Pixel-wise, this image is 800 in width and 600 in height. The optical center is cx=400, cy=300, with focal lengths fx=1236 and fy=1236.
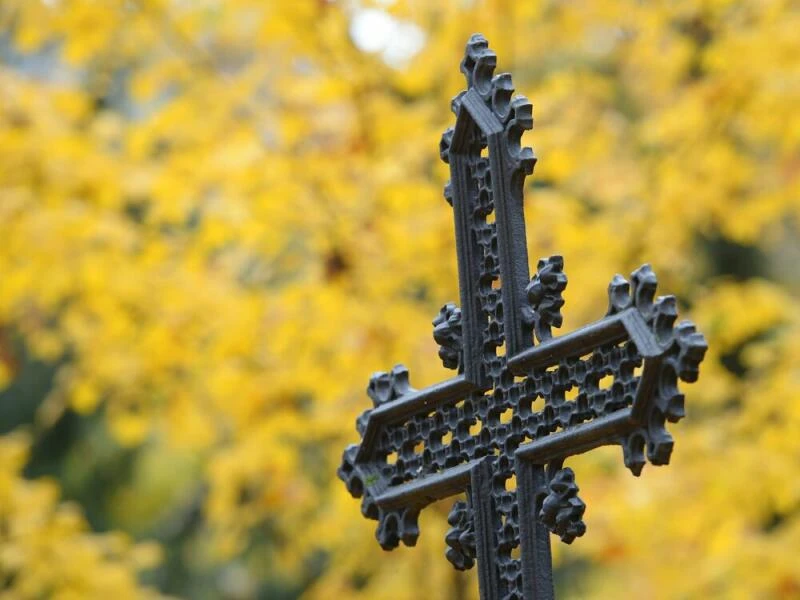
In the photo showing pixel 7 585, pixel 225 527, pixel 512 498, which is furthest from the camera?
pixel 225 527

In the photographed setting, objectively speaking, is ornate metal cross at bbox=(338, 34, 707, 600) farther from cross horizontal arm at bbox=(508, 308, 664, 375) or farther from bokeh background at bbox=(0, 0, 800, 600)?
bokeh background at bbox=(0, 0, 800, 600)

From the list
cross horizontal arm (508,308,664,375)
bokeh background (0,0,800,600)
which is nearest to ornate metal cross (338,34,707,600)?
cross horizontal arm (508,308,664,375)

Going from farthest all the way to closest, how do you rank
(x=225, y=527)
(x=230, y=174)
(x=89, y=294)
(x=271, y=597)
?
(x=271, y=597)
(x=225, y=527)
(x=89, y=294)
(x=230, y=174)

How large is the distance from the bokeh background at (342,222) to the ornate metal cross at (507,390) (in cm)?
271

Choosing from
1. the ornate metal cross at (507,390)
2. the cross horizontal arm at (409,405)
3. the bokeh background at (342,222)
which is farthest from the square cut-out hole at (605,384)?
the bokeh background at (342,222)

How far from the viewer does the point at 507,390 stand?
1.76 m

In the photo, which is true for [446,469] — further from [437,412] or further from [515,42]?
[515,42]

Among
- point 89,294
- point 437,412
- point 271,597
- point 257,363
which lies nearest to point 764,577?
point 257,363

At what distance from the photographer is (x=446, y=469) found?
1.88m

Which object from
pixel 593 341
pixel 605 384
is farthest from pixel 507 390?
pixel 605 384

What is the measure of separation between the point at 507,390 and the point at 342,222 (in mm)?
3110

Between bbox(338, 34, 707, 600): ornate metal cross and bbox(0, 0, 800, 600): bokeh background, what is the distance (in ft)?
8.89

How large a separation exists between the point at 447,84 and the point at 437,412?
3514 mm

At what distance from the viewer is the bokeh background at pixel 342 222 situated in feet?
15.7
